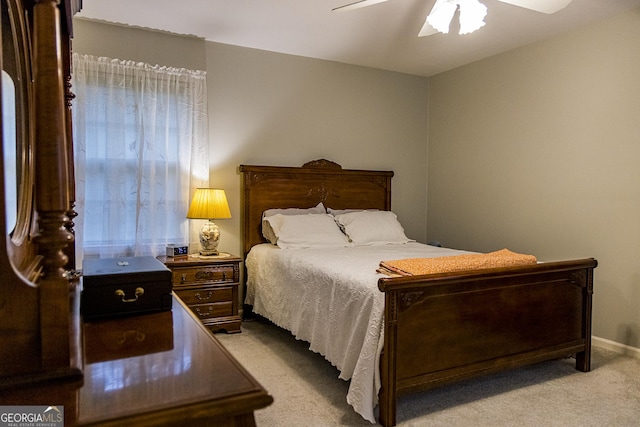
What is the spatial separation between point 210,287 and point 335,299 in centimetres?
133

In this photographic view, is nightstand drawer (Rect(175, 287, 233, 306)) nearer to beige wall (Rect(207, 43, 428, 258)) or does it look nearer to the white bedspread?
the white bedspread

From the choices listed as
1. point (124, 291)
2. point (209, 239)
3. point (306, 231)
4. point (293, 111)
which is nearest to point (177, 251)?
point (209, 239)

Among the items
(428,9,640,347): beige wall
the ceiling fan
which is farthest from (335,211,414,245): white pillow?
the ceiling fan

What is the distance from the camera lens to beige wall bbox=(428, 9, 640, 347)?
10.6 feet

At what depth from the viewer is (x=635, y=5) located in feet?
10.2

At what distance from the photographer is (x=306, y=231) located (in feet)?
12.5

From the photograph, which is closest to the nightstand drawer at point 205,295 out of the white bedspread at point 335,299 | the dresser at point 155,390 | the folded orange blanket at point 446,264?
the white bedspread at point 335,299

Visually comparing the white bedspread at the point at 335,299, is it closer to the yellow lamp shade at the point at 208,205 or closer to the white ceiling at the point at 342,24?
the yellow lamp shade at the point at 208,205

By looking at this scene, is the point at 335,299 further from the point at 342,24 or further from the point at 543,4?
the point at 342,24

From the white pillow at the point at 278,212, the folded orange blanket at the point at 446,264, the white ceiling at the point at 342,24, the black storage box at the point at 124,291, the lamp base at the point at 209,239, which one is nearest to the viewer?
the black storage box at the point at 124,291

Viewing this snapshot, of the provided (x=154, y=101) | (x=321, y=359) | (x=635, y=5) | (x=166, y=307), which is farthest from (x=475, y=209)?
(x=166, y=307)

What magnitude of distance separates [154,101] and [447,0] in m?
2.38

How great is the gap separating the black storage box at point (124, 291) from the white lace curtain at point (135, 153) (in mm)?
2199

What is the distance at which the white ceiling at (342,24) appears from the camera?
10.3ft
